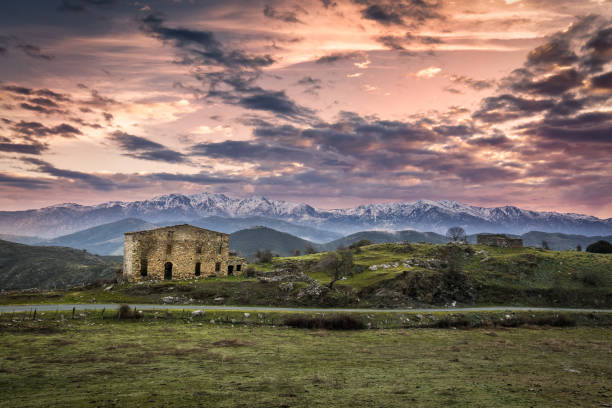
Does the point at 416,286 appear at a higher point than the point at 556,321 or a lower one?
higher

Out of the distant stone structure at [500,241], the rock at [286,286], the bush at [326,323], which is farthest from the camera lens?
the distant stone structure at [500,241]

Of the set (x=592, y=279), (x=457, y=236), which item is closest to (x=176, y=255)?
(x=592, y=279)

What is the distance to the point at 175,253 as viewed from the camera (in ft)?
215

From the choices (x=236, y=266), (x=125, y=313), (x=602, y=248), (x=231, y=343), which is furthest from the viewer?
(x=602, y=248)

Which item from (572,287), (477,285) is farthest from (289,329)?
(572,287)

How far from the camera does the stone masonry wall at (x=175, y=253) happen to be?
205 ft

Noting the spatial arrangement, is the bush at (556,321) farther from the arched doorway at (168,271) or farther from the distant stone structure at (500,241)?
the arched doorway at (168,271)

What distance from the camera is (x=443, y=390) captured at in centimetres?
2058

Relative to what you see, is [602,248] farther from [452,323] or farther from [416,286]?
[452,323]

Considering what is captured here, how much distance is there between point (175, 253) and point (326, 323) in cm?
3587

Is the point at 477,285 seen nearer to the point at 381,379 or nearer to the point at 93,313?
the point at 381,379

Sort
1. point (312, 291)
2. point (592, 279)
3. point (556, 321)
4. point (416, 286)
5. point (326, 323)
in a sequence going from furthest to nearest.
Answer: point (592, 279)
point (416, 286)
point (312, 291)
point (556, 321)
point (326, 323)

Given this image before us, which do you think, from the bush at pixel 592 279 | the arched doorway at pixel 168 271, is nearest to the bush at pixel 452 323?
the bush at pixel 592 279

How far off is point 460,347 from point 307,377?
61.4ft
